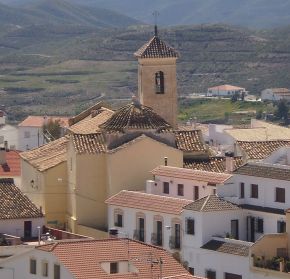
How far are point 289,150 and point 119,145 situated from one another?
6550 millimetres

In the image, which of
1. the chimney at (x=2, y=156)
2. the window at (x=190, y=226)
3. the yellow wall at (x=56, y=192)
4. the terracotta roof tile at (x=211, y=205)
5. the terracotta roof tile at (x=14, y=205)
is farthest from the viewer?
the chimney at (x=2, y=156)

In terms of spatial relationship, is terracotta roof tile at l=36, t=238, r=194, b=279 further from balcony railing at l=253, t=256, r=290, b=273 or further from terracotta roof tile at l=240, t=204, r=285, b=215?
terracotta roof tile at l=240, t=204, r=285, b=215

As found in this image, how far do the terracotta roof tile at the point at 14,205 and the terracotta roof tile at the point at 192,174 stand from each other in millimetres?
3904

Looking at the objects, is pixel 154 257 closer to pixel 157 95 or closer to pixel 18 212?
pixel 18 212

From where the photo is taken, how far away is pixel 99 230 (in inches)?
2032

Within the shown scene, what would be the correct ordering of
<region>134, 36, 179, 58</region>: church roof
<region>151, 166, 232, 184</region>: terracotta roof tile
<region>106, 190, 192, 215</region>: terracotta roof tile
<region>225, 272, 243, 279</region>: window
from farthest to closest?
<region>134, 36, 179, 58</region>: church roof → <region>151, 166, 232, 184</region>: terracotta roof tile → <region>106, 190, 192, 215</region>: terracotta roof tile → <region>225, 272, 243, 279</region>: window

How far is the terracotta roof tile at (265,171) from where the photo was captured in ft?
150

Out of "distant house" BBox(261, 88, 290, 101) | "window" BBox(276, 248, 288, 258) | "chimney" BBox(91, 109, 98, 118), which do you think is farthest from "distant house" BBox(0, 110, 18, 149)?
"distant house" BBox(261, 88, 290, 101)

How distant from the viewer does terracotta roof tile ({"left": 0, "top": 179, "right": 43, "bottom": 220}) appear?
5012cm

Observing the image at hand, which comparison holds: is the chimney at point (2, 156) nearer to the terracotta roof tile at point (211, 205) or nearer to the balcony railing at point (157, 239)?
the balcony railing at point (157, 239)

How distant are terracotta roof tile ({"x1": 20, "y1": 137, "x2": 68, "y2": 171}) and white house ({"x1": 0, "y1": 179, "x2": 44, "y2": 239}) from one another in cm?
336

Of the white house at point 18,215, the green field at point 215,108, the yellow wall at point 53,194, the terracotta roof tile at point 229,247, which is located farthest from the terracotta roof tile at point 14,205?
the green field at point 215,108

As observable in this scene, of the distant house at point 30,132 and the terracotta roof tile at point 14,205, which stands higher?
the terracotta roof tile at point 14,205

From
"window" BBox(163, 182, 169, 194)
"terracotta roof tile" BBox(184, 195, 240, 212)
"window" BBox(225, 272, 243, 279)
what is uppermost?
"terracotta roof tile" BBox(184, 195, 240, 212)
